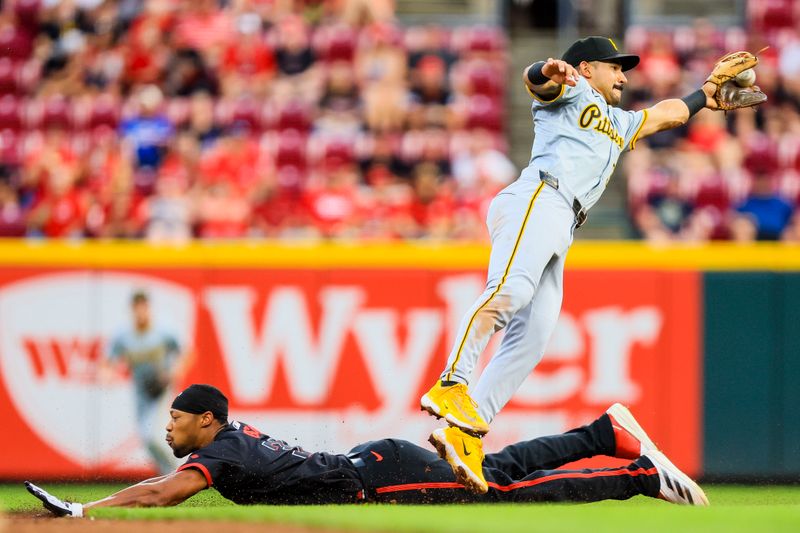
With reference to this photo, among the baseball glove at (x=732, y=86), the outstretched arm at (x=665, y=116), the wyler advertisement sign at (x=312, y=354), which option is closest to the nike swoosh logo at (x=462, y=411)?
the outstretched arm at (x=665, y=116)

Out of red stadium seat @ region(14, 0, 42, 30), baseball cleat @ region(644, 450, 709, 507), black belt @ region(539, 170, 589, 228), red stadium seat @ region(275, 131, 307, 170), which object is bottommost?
baseball cleat @ region(644, 450, 709, 507)

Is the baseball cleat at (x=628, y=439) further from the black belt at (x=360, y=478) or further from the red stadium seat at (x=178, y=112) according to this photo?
the red stadium seat at (x=178, y=112)

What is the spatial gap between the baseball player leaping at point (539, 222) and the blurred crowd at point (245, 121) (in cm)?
403

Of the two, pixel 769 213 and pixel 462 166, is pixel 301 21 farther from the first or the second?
pixel 769 213

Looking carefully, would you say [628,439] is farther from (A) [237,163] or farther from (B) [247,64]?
(B) [247,64]

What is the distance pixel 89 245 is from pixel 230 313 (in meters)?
1.12

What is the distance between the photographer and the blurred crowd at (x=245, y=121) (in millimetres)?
10633

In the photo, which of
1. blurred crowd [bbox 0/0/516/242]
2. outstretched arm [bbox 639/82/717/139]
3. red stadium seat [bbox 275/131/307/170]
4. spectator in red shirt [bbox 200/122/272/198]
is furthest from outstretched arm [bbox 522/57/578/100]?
red stadium seat [bbox 275/131/307/170]

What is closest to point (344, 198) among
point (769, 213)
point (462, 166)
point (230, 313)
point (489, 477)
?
point (462, 166)

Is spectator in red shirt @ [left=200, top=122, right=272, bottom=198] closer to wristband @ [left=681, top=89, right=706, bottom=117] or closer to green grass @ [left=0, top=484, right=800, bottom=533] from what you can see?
green grass @ [left=0, top=484, right=800, bottom=533]

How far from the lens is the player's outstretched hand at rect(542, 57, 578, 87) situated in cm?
560

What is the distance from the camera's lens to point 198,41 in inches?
492

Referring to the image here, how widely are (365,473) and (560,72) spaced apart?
2.08 meters

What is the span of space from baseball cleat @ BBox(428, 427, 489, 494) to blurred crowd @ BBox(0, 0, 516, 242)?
4.76 metres
